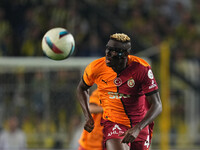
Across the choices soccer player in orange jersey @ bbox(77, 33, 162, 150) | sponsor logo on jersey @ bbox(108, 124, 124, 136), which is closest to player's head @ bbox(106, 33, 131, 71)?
soccer player in orange jersey @ bbox(77, 33, 162, 150)

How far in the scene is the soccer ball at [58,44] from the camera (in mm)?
5082

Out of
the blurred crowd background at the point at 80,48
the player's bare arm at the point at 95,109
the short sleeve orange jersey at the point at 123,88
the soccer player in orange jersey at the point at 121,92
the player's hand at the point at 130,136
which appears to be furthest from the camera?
the blurred crowd background at the point at 80,48

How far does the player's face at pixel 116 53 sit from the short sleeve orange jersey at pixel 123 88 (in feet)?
0.51

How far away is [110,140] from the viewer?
4387 mm

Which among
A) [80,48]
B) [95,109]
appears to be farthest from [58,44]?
[80,48]

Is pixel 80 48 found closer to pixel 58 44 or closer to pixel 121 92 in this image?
pixel 58 44

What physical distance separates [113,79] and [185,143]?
5.17 m

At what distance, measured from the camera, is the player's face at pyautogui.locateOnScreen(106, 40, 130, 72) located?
4.24 m

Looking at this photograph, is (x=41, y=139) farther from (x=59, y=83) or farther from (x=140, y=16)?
(x=140, y=16)

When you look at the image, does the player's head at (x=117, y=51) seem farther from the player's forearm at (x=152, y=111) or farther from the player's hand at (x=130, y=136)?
the player's hand at (x=130, y=136)

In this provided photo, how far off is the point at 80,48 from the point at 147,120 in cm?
684

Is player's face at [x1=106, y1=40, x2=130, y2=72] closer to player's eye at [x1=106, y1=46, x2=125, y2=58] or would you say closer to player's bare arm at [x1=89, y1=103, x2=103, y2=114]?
player's eye at [x1=106, y1=46, x2=125, y2=58]

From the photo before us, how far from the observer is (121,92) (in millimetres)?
4457

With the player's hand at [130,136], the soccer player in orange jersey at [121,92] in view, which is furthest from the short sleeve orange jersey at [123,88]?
the player's hand at [130,136]
